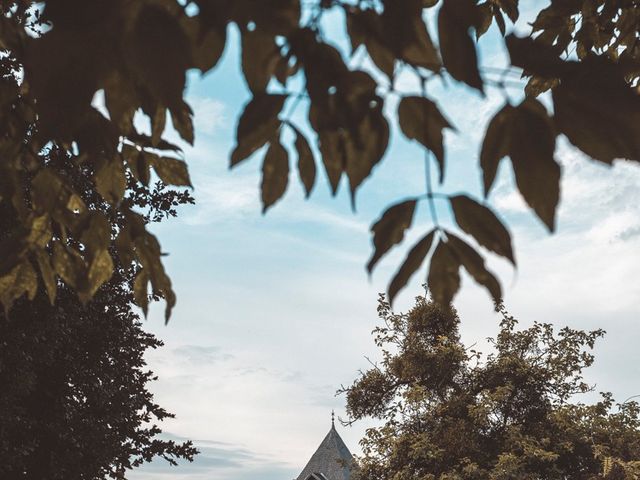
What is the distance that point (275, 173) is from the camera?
3.96 feet

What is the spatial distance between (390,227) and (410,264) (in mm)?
78

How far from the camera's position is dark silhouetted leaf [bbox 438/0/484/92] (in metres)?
0.98

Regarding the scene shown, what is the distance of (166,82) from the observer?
82 centimetres

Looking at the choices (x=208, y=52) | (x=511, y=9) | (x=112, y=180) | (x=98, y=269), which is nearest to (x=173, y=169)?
(x=112, y=180)

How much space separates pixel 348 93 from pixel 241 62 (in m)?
0.17

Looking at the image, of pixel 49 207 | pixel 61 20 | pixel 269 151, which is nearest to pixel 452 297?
pixel 269 151

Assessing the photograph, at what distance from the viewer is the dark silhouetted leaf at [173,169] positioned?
1920 mm

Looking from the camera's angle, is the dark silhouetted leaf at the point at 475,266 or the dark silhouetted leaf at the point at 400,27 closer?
the dark silhouetted leaf at the point at 400,27

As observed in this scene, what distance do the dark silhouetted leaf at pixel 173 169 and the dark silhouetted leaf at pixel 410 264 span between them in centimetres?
96

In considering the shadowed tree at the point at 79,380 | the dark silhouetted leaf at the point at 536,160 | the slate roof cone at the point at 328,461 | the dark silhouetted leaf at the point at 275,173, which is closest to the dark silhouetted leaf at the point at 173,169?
the dark silhouetted leaf at the point at 275,173

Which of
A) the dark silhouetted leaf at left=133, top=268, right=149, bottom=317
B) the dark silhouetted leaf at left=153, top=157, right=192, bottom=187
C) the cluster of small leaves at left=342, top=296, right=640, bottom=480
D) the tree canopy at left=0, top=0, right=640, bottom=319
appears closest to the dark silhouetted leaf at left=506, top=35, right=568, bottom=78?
the tree canopy at left=0, top=0, right=640, bottom=319

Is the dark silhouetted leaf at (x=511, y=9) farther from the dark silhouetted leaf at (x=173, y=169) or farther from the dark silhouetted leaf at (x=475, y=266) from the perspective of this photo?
the dark silhouetted leaf at (x=475, y=266)

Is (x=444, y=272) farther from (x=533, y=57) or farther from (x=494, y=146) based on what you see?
(x=533, y=57)

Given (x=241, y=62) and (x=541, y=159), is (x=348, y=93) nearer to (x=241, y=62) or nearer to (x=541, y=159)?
(x=241, y=62)
